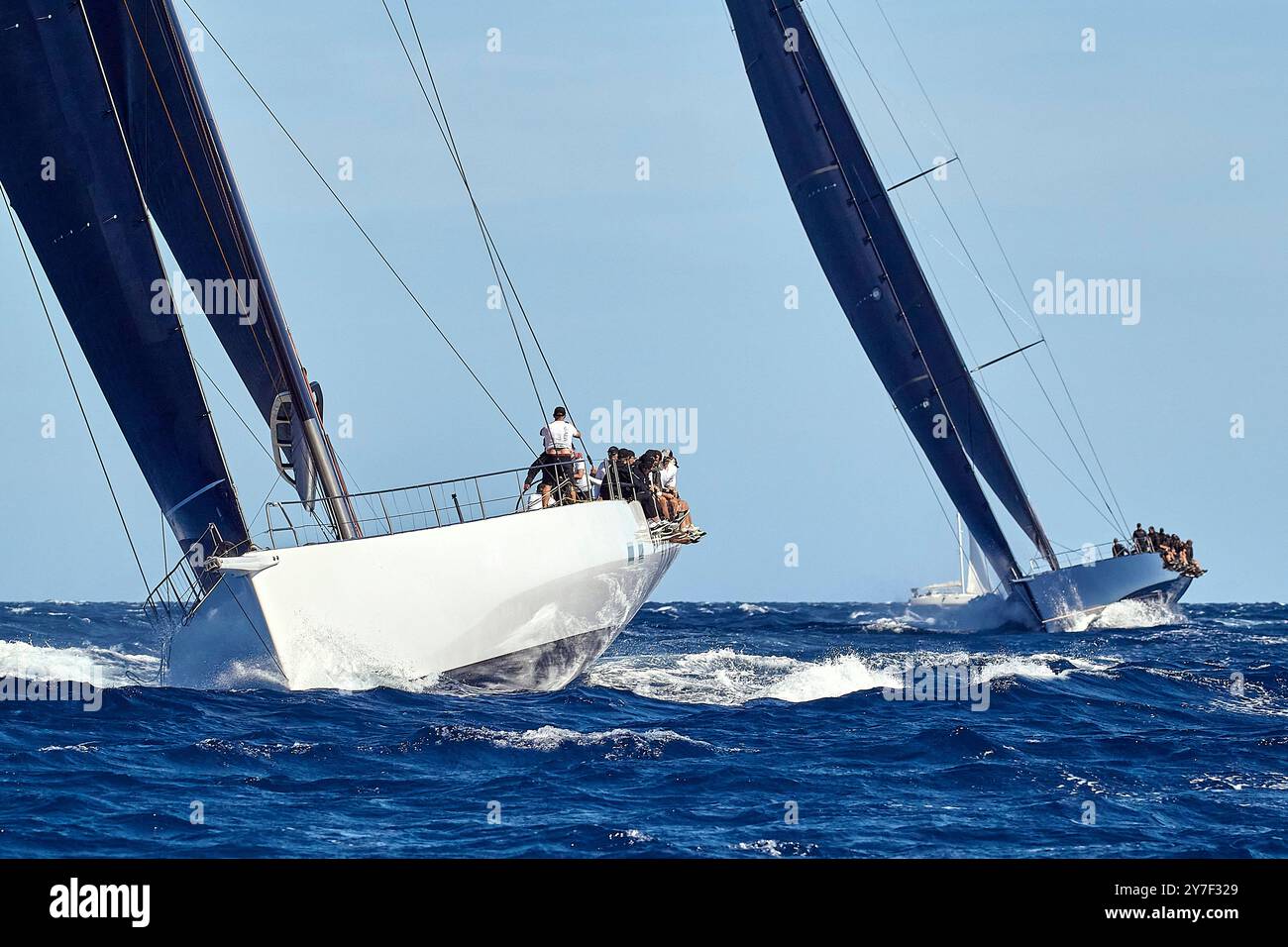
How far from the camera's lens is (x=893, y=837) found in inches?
358

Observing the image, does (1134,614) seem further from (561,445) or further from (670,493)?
(561,445)

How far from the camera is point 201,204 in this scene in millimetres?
15703

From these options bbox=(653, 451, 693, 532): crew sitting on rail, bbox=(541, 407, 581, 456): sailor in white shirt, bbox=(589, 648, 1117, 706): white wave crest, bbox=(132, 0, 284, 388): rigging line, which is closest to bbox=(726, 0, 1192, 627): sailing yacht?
bbox=(589, 648, 1117, 706): white wave crest

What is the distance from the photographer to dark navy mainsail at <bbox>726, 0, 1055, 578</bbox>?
94.6ft

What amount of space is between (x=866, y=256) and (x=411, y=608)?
671 inches

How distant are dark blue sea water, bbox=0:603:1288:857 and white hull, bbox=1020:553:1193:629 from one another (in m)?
11.2

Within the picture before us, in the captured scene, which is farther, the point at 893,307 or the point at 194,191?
the point at 893,307

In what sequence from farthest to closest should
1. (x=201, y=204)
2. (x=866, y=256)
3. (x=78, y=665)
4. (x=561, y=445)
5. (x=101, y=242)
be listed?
(x=866, y=256) → (x=78, y=665) → (x=561, y=445) → (x=201, y=204) → (x=101, y=242)

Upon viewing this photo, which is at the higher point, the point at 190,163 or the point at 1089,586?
the point at 190,163

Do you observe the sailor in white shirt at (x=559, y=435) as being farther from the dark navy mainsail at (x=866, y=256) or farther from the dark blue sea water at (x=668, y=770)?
the dark navy mainsail at (x=866, y=256)

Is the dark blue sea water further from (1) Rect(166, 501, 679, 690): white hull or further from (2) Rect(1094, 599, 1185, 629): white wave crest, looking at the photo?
(2) Rect(1094, 599, 1185, 629): white wave crest

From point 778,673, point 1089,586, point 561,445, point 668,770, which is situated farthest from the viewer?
point 1089,586

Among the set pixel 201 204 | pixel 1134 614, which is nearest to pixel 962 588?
pixel 1134 614
